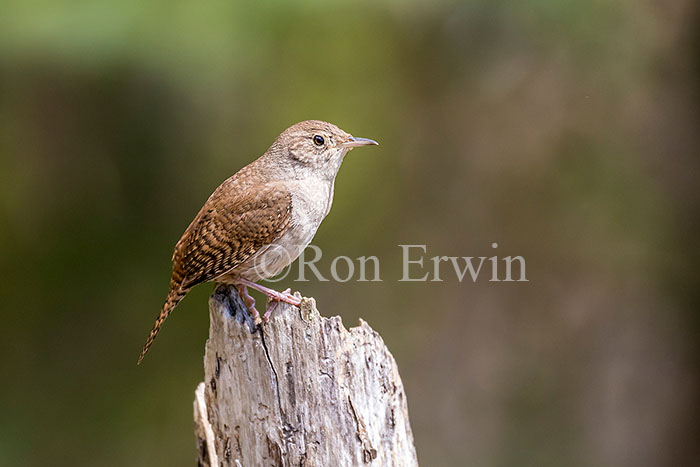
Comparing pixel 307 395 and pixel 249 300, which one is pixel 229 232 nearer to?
pixel 249 300

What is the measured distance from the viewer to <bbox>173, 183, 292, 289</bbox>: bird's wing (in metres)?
3.64

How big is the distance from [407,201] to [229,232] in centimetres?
359

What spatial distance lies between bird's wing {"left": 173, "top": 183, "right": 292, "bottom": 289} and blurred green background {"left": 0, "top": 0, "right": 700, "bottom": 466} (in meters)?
1.47

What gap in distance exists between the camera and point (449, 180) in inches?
286

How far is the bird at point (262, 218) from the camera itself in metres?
3.67

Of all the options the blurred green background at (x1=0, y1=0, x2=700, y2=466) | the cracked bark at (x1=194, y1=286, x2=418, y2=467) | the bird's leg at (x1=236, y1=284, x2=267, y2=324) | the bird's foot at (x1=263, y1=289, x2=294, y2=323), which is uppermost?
the blurred green background at (x1=0, y1=0, x2=700, y2=466)

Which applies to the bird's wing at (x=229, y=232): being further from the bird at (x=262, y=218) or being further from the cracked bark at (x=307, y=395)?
the cracked bark at (x=307, y=395)

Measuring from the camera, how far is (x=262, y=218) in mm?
3713

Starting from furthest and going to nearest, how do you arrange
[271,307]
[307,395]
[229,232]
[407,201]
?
[407,201] → [229,232] → [271,307] → [307,395]

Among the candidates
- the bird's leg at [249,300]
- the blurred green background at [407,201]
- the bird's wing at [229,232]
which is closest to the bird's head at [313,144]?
the bird's wing at [229,232]

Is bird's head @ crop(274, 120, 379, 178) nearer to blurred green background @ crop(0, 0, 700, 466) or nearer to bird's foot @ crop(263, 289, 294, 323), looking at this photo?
bird's foot @ crop(263, 289, 294, 323)

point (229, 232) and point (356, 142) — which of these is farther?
point (356, 142)

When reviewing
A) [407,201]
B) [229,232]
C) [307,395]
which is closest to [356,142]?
[229,232]

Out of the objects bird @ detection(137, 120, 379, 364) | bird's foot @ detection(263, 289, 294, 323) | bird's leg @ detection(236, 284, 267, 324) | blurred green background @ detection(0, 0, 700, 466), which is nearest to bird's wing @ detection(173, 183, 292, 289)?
bird @ detection(137, 120, 379, 364)
